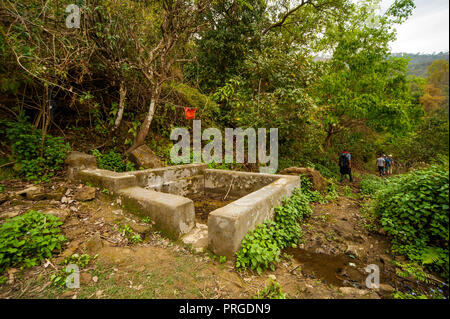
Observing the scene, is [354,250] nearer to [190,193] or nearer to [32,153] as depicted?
[190,193]

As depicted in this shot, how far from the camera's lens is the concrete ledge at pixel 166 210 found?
9.06ft

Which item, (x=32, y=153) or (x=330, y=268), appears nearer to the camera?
(x=330, y=268)

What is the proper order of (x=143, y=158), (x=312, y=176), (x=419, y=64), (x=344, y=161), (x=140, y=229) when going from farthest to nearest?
(x=419, y=64) < (x=344, y=161) < (x=312, y=176) < (x=143, y=158) < (x=140, y=229)

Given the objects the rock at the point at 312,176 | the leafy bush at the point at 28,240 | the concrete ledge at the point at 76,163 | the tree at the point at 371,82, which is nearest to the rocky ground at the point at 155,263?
the leafy bush at the point at 28,240

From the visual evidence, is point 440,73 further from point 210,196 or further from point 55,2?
point 55,2

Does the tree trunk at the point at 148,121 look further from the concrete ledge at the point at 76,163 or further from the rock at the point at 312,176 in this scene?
the rock at the point at 312,176

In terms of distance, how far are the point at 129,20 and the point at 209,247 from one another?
20.8 ft

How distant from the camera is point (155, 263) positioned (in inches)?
91.0

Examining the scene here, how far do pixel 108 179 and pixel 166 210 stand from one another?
1555mm

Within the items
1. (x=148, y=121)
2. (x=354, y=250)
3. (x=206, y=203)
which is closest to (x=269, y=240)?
(x=354, y=250)

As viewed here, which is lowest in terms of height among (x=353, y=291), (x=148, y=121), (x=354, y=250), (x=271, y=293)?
(x=354, y=250)

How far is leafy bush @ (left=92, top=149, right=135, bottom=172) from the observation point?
5.25 m

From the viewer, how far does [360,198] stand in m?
6.67
